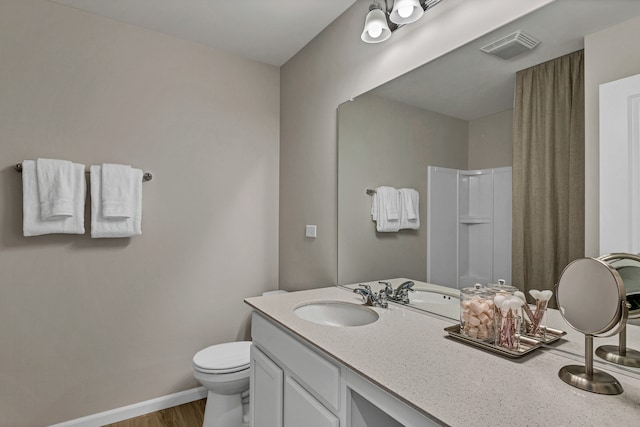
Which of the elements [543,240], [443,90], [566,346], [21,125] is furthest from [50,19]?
[566,346]

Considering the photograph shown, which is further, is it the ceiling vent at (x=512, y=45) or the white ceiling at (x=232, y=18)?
the white ceiling at (x=232, y=18)

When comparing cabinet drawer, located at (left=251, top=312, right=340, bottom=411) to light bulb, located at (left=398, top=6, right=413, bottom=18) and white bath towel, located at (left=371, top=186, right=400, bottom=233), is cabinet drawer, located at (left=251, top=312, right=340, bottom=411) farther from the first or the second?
light bulb, located at (left=398, top=6, right=413, bottom=18)

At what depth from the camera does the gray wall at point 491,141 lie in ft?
3.95

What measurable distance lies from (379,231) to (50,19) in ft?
7.32

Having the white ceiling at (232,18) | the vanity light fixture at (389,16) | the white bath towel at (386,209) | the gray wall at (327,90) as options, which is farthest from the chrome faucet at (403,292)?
the white ceiling at (232,18)

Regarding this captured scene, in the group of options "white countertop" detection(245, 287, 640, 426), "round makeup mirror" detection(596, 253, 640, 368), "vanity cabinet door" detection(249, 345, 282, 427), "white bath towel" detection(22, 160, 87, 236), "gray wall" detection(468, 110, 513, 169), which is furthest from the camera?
"white bath towel" detection(22, 160, 87, 236)

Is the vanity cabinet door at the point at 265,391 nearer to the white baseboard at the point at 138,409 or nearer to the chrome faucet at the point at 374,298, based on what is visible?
the chrome faucet at the point at 374,298

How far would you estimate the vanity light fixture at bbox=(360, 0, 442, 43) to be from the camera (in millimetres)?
1465

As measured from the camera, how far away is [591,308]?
796 mm

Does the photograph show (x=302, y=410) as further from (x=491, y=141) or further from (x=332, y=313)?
(x=491, y=141)

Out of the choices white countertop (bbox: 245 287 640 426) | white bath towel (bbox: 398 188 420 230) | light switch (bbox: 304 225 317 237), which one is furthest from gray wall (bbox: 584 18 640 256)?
light switch (bbox: 304 225 317 237)

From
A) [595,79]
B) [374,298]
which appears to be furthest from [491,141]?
[374,298]

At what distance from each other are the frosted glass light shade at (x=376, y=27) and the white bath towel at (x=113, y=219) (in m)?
1.58

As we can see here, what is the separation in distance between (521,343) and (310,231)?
4.90 ft
